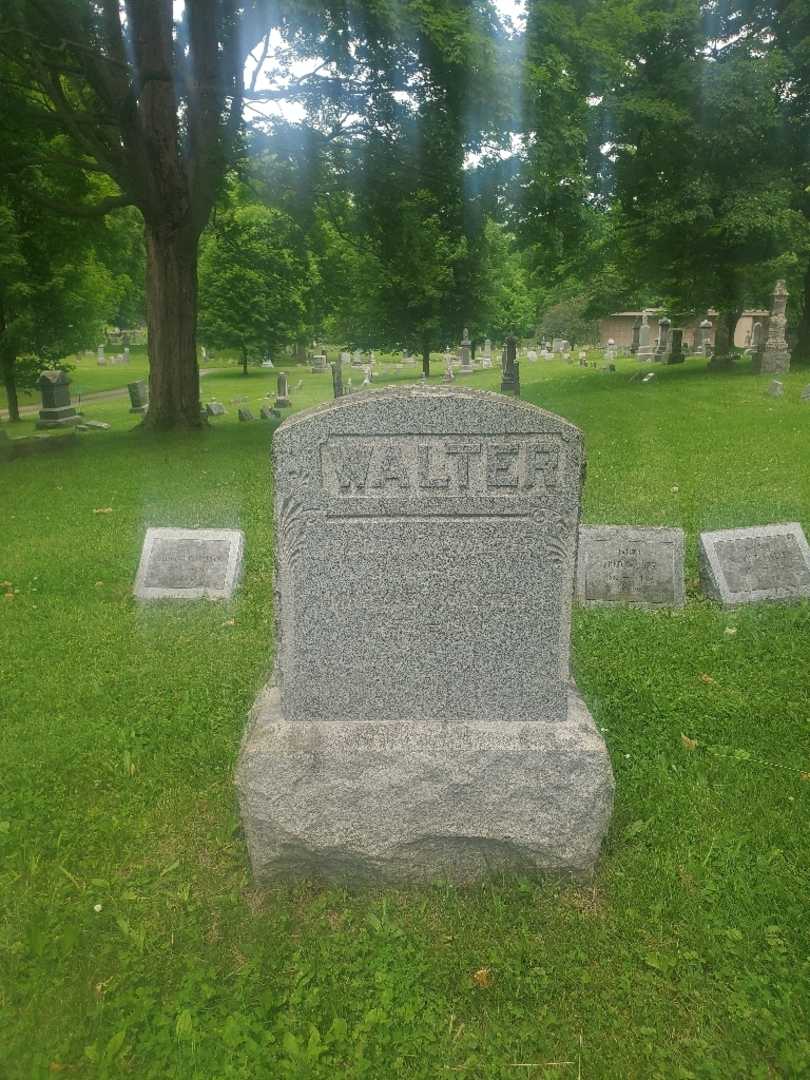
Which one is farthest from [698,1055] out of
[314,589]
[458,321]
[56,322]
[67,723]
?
[458,321]

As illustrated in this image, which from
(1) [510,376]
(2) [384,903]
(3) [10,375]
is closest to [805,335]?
(1) [510,376]

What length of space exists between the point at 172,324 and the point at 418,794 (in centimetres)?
1402

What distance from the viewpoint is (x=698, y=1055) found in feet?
8.81

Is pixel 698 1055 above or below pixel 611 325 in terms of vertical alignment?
below

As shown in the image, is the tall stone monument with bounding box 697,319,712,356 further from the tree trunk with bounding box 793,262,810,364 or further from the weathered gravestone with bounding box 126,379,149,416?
the weathered gravestone with bounding box 126,379,149,416

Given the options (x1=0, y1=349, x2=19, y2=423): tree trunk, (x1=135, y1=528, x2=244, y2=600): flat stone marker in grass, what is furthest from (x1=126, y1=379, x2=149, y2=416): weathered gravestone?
(x1=135, y1=528, x2=244, y2=600): flat stone marker in grass

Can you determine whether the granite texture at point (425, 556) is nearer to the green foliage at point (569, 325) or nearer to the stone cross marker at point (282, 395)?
the stone cross marker at point (282, 395)

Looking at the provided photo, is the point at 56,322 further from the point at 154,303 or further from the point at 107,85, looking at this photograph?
the point at 107,85

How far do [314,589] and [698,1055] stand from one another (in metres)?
2.15

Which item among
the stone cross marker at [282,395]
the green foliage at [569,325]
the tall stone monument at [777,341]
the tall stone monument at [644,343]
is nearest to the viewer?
the tall stone monument at [777,341]

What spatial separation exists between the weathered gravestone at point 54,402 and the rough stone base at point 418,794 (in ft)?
70.9

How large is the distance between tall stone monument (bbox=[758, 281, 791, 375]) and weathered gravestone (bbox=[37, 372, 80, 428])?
19.5 meters

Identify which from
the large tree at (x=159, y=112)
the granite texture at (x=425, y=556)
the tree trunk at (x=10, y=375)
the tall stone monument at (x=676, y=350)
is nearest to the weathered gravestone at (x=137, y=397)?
the tree trunk at (x=10, y=375)

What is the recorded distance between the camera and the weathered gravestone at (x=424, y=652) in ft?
10.5
